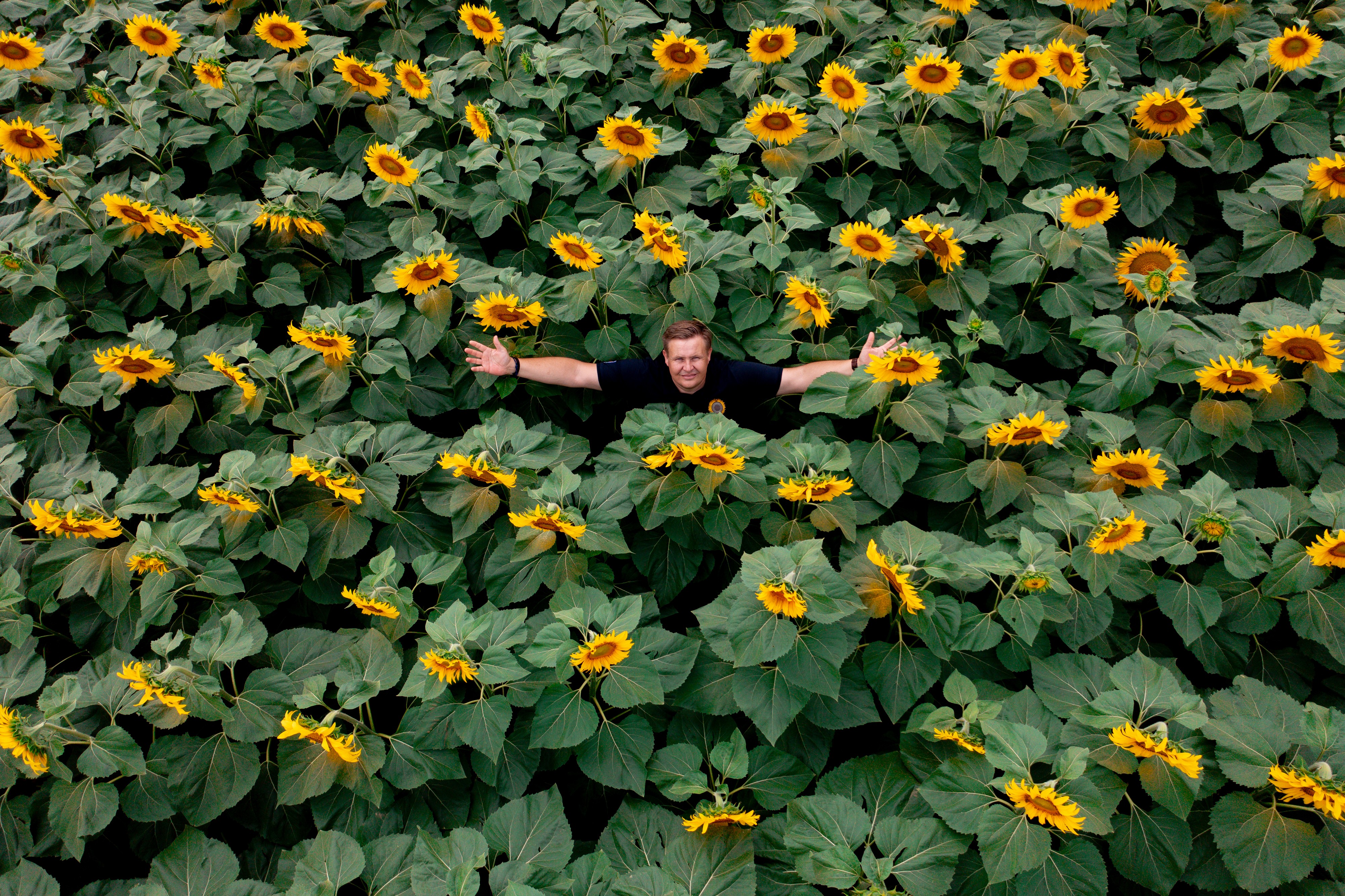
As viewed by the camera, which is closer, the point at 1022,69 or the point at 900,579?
the point at 900,579

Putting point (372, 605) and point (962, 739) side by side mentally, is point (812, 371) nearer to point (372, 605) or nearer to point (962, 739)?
point (962, 739)

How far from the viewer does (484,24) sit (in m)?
4.93

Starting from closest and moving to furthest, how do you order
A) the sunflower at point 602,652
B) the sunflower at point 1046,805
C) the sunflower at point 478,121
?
1. the sunflower at point 1046,805
2. the sunflower at point 602,652
3. the sunflower at point 478,121

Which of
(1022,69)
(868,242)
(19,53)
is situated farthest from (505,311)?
(19,53)

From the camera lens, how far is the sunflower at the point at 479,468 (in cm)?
307

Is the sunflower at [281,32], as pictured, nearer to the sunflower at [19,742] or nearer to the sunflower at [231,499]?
the sunflower at [231,499]

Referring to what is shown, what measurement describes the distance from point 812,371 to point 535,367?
1.38 m

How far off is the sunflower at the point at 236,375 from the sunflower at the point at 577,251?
1.52 m

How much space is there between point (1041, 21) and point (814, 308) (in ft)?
9.76

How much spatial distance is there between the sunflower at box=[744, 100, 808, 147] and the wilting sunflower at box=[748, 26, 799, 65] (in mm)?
500

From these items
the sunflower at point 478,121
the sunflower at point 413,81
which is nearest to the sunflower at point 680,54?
the sunflower at point 478,121

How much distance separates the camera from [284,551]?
335 centimetres

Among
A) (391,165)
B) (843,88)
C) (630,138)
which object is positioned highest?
(843,88)

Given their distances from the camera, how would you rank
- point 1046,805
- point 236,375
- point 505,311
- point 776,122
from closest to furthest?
1. point 1046,805
2. point 236,375
3. point 505,311
4. point 776,122
